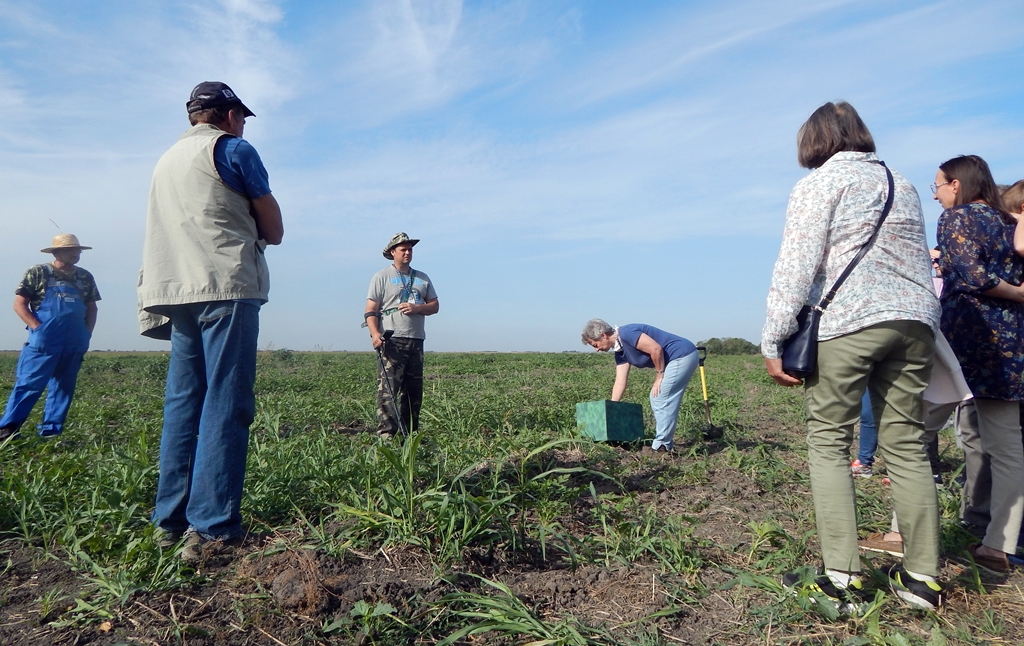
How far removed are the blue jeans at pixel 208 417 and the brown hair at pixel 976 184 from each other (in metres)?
3.21

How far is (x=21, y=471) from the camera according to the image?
3.77 metres

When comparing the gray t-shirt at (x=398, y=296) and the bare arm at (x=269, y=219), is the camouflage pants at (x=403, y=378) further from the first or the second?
the bare arm at (x=269, y=219)

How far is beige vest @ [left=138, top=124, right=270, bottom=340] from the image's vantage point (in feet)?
8.94

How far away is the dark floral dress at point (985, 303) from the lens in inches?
116

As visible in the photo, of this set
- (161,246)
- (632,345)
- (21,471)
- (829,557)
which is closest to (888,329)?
(829,557)

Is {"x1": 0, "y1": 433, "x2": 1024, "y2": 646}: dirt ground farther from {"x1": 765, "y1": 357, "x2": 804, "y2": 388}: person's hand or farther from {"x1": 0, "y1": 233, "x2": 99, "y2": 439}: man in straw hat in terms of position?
Result: {"x1": 0, "y1": 233, "x2": 99, "y2": 439}: man in straw hat

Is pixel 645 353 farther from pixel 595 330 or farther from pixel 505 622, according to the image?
pixel 505 622

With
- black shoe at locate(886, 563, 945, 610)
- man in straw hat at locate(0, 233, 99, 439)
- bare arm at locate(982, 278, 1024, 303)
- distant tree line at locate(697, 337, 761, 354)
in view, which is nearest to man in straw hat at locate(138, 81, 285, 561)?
black shoe at locate(886, 563, 945, 610)

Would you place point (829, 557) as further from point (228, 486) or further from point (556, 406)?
point (556, 406)

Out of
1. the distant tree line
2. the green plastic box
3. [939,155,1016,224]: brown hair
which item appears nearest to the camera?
[939,155,1016,224]: brown hair

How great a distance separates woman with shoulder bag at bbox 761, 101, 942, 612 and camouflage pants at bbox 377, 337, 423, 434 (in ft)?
11.3

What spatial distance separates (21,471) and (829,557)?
4.09 m

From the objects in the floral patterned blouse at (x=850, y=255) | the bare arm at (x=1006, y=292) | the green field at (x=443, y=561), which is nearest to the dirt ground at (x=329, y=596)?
the green field at (x=443, y=561)

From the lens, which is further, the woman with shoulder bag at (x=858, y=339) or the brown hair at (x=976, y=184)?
the brown hair at (x=976, y=184)
